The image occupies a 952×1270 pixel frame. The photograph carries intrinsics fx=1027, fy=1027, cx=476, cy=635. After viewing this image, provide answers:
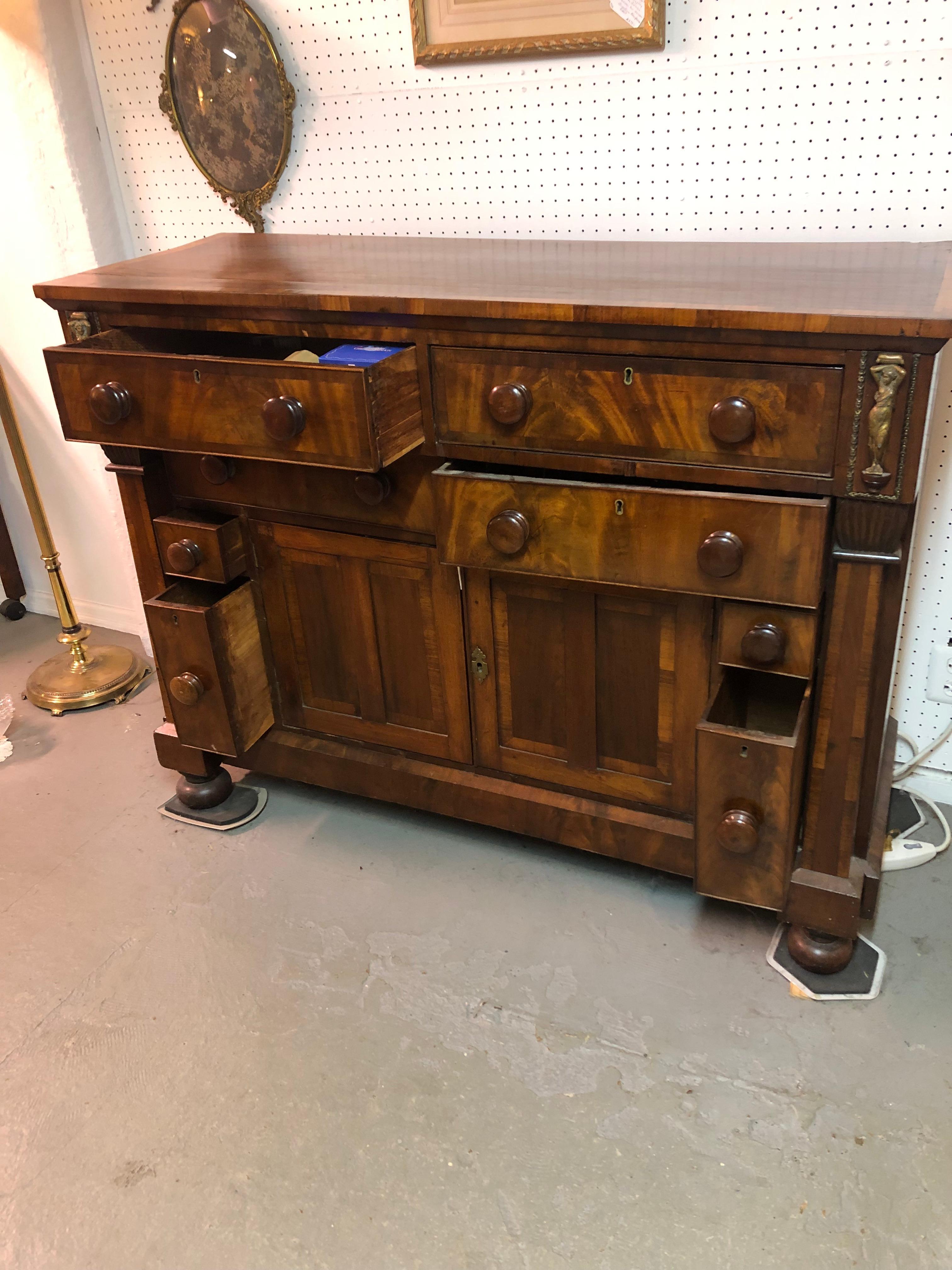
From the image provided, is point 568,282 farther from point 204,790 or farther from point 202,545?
point 204,790

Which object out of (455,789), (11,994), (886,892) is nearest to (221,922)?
(11,994)

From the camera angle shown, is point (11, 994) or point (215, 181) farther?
point (215, 181)

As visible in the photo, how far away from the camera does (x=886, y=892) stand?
166 cm

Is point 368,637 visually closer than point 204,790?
Yes

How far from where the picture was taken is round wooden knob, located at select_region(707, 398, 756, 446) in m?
1.20

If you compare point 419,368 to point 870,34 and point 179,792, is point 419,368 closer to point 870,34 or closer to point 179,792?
point 870,34

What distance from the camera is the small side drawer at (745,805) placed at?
4.28ft

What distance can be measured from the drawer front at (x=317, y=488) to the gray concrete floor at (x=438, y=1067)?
0.61 meters

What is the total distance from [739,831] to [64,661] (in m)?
1.76

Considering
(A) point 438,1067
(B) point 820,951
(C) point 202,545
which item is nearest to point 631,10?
(C) point 202,545

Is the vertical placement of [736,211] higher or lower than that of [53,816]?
higher

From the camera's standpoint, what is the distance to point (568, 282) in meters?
1.36

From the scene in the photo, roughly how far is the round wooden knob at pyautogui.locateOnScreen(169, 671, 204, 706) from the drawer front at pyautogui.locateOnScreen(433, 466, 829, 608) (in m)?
0.53

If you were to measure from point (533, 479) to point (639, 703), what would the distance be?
14.8 inches
